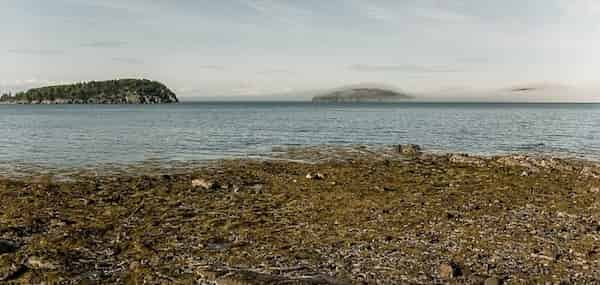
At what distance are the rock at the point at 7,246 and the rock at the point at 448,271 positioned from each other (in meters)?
12.2

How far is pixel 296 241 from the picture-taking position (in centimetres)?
1484

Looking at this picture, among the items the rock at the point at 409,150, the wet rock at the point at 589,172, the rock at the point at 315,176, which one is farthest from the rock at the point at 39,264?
the rock at the point at 409,150

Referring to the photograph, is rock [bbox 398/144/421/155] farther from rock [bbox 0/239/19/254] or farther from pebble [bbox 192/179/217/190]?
rock [bbox 0/239/19/254]

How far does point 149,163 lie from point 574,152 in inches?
1469

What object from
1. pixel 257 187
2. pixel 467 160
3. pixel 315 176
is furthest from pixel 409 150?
pixel 257 187

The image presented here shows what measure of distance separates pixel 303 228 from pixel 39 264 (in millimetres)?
8114

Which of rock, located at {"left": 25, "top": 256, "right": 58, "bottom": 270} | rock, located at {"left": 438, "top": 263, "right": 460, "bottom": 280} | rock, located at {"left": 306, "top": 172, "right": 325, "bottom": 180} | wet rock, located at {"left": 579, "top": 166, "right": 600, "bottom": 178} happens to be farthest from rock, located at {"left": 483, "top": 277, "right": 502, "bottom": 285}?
wet rock, located at {"left": 579, "top": 166, "right": 600, "bottom": 178}

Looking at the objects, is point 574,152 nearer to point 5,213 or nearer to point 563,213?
point 563,213

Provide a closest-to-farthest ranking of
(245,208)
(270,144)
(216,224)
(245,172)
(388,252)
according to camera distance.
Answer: (388,252) → (216,224) → (245,208) → (245,172) → (270,144)

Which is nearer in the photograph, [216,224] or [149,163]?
[216,224]

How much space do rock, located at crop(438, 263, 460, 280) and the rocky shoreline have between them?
0.03 meters

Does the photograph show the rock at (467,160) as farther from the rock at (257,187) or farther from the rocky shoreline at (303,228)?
the rock at (257,187)

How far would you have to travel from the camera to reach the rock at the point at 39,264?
12.4 metres

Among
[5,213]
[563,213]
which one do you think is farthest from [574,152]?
[5,213]
